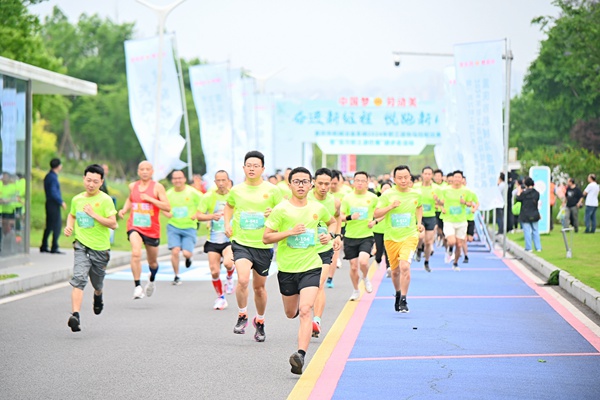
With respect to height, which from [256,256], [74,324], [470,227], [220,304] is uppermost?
[256,256]

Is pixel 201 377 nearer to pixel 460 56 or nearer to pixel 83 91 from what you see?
pixel 83 91

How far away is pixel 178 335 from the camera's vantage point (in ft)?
35.8

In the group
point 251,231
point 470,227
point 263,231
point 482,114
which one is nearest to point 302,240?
point 263,231

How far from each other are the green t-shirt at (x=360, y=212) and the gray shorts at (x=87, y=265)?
380 centimetres

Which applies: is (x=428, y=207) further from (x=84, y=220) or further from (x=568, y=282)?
(x=84, y=220)

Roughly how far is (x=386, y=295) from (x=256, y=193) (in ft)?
15.3

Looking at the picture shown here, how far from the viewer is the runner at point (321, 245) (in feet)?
34.0

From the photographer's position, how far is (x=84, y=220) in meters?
11.7

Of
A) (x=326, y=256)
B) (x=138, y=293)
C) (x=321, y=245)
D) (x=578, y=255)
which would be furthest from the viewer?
(x=578, y=255)

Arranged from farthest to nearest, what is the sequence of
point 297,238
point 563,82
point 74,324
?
1. point 563,82
2. point 74,324
3. point 297,238

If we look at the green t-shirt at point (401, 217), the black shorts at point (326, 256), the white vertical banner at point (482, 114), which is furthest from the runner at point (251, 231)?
the white vertical banner at point (482, 114)

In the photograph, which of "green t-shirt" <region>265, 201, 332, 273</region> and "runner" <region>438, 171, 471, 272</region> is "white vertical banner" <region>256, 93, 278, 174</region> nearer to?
"runner" <region>438, 171, 471, 272</region>

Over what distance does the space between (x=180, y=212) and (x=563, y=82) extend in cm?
4843

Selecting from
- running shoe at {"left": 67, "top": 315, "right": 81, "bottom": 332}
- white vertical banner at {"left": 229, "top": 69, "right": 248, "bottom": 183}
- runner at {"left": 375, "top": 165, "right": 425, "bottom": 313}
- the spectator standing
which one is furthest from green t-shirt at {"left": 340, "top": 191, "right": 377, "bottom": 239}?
white vertical banner at {"left": 229, "top": 69, "right": 248, "bottom": 183}
